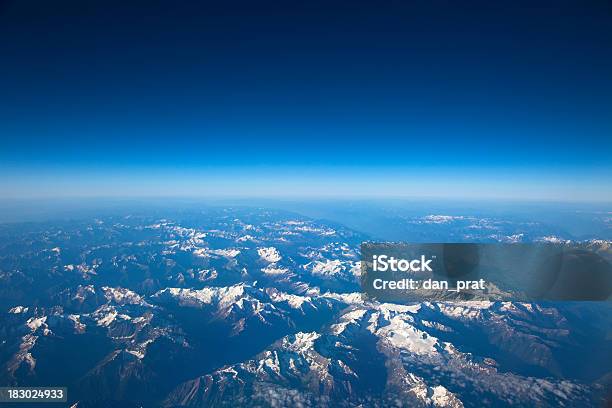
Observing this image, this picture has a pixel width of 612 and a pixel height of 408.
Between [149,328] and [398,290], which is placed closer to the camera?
[398,290]

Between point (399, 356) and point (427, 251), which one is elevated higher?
point (427, 251)

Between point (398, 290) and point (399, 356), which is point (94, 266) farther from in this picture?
point (398, 290)

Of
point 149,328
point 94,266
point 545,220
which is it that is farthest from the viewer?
point 545,220

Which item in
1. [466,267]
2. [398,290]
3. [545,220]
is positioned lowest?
[545,220]

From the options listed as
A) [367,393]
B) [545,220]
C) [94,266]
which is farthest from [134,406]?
[545,220]

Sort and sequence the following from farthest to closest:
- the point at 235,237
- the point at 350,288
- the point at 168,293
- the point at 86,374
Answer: the point at 235,237, the point at 350,288, the point at 168,293, the point at 86,374

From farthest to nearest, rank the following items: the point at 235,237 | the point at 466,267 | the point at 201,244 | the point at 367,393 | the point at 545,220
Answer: the point at 235,237, the point at 201,244, the point at 545,220, the point at 367,393, the point at 466,267

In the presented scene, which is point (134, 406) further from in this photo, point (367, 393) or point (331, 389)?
point (367, 393)

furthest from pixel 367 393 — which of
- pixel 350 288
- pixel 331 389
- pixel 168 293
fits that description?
pixel 168 293

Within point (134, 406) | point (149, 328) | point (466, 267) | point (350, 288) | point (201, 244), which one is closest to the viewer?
point (466, 267)
